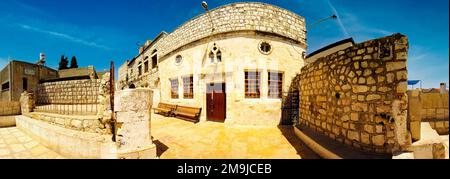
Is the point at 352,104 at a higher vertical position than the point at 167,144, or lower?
higher

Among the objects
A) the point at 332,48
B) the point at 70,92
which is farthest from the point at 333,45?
the point at 70,92

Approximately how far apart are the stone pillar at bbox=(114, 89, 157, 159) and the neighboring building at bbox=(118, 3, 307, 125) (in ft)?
14.7

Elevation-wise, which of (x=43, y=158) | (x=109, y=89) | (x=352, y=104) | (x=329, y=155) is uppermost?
(x=109, y=89)

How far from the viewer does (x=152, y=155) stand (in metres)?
3.45

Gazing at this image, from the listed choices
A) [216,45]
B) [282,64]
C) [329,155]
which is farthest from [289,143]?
[216,45]

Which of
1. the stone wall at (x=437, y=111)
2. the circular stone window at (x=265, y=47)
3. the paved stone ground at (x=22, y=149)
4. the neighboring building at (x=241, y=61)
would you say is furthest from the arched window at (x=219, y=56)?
the stone wall at (x=437, y=111)

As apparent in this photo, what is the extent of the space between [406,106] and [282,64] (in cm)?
556

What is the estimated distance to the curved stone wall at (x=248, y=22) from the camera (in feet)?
25.6

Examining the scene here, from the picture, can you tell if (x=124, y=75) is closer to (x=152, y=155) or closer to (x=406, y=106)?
(x=152, y=155)

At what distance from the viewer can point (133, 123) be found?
10.7ft

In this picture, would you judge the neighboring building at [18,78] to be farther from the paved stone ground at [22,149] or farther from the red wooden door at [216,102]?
the red wooden door at [216,102]

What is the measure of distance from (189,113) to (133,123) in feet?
16.8

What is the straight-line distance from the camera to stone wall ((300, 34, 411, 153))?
2.71 m

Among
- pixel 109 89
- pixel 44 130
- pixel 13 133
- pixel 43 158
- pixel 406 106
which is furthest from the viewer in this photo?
pixel 13 133
